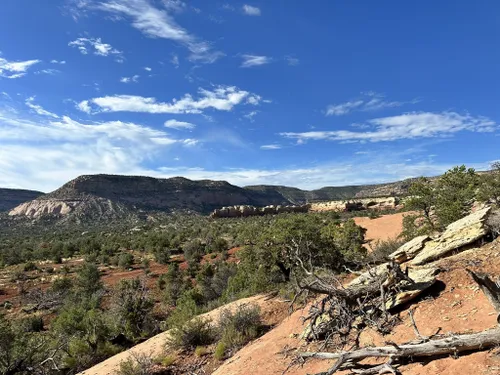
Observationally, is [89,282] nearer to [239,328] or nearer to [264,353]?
[239,328]

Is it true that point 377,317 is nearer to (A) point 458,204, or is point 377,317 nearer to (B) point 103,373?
(B) point 103,373

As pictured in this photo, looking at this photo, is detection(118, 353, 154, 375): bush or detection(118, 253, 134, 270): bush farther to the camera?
detection(118, 253, 134, 270): bush

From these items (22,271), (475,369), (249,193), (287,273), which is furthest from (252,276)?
(249,193)

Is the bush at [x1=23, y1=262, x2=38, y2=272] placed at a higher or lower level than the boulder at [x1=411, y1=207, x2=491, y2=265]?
lower

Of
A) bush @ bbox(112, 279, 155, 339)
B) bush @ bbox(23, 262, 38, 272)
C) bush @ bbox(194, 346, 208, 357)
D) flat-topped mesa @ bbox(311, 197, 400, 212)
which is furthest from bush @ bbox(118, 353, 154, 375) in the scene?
flat-topped mesa @ bbox(311, 197, 400, 212)

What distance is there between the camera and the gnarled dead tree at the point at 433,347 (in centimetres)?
584

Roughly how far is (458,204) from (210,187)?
157 metres

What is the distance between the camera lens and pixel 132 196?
14725cm

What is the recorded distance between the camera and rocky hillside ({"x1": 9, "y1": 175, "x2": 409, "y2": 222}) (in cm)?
12712

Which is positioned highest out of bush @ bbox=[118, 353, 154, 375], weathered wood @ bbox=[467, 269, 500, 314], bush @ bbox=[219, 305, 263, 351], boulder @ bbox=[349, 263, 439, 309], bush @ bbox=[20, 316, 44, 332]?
weathered wood @ bbox=[467, 269, 500, 314]

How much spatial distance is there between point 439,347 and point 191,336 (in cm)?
918

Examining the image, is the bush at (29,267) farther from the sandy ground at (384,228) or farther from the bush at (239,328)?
the sandy ground at (384,228)

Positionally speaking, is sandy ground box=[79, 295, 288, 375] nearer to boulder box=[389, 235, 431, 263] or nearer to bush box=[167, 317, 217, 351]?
bush box=[167, 317, 217, 351]

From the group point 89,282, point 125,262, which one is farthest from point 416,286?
point 125,262
